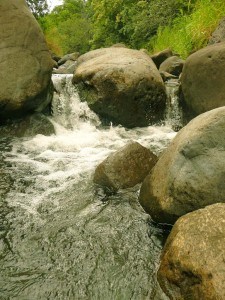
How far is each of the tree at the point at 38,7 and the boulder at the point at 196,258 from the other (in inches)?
809

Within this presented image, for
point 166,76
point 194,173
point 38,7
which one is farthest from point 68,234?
point 38,7

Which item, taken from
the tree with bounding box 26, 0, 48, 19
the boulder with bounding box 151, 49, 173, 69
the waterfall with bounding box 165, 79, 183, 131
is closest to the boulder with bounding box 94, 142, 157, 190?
→ the waterfall with bounding box 165, 79, 183, 131

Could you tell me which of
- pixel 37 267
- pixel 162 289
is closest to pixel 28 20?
pixel 37 267

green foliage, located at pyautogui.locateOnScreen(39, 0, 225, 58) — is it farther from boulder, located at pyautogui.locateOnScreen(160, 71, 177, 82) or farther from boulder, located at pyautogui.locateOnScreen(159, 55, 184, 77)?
boulder, located at pyautogui.locateOnScreen(160, 71, 177, 82)

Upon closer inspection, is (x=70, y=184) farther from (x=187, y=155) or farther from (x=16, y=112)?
(x=16, y=112)

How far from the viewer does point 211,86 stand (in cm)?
729

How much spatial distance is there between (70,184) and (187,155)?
6.62 ft

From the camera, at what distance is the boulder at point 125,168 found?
15.9 feet

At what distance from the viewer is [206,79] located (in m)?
7.33

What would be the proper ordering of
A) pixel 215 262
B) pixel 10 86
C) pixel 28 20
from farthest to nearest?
pixel 28 20
pixel 10 86
pixel 215 262

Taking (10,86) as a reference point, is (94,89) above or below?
below

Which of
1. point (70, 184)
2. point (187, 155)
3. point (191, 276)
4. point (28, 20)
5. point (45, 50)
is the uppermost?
point (28, 20)

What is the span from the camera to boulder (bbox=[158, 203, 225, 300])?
104 inches

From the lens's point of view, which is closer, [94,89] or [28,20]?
[28,20]
